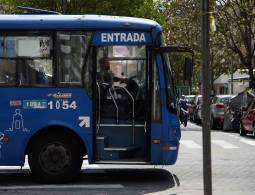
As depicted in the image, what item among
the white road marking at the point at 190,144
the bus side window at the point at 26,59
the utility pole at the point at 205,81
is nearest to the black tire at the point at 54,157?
the bus side window at the point at 26,59

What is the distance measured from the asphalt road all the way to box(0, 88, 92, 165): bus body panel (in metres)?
0.66

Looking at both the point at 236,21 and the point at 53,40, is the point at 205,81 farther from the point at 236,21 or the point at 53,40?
the point at 236,21

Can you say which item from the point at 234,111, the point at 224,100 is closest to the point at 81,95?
the point at 234,111

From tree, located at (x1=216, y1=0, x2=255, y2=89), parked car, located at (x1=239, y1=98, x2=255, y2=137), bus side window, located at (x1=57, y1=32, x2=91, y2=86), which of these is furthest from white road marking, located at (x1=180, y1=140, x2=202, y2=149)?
tree, located at (x1=216, y1=0, x2=255, y2=89)

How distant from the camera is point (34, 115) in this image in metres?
11.4

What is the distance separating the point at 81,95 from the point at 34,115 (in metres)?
0.91

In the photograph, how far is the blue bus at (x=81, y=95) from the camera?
11414 millimetres

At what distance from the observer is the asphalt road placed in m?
10.9

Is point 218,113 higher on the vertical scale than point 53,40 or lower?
lower

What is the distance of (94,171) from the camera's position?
44.5 feet

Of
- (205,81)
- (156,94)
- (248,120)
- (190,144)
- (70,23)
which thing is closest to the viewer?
(205,81)

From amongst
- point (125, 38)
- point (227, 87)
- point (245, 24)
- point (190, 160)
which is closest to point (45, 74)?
point (125, 38)

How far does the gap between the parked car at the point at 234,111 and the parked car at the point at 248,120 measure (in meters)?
2.86

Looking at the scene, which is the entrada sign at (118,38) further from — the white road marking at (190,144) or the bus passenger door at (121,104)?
the white road marking at (190,144)
